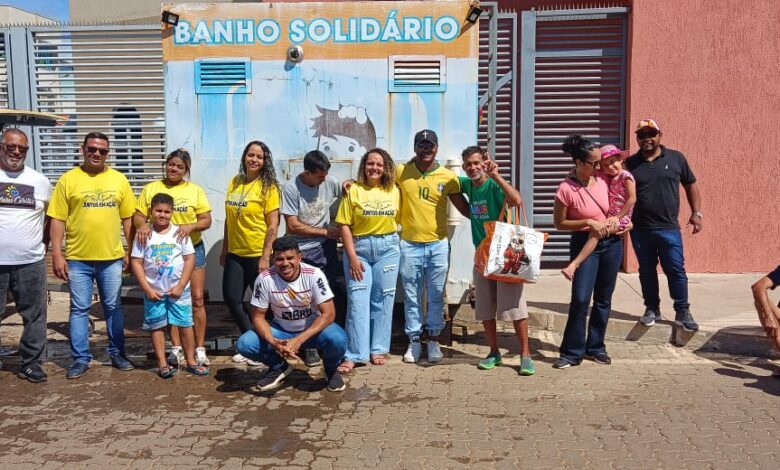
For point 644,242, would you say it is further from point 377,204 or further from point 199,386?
point 199,386

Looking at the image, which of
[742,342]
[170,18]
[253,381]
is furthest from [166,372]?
[742,342]

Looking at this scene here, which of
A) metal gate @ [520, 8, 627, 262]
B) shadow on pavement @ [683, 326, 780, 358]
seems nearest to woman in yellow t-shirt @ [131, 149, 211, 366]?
shadow on pavement @ [683, 326, 780, 358]

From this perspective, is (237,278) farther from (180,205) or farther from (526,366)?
(526,366)

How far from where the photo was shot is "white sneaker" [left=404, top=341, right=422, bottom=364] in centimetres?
591

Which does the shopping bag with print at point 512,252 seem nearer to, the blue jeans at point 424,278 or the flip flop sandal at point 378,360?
the blue jeans at point 424,278

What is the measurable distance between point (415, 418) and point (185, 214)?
2541mm

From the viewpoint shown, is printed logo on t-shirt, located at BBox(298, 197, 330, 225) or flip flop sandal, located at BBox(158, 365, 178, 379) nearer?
flip flop sandal, located at BBox(158, 365, 178, 379)

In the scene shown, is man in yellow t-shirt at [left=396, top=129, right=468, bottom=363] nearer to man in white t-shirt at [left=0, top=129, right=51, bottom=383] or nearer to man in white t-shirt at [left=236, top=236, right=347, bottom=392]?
man in white t-shirt at [left=236, top=236, right=347, bottom=392]

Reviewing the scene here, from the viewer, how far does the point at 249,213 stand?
5.77 metres

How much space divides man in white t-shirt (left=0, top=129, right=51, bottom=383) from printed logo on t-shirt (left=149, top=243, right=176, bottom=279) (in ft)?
3.09

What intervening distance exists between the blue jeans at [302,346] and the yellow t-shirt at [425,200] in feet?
3.61

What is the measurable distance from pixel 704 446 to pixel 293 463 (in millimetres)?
2365

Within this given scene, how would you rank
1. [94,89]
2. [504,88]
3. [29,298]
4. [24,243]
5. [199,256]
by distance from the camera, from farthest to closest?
[94,89], [504,88], [199,256], [29,298], [24,243]

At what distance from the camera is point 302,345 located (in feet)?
17.0
